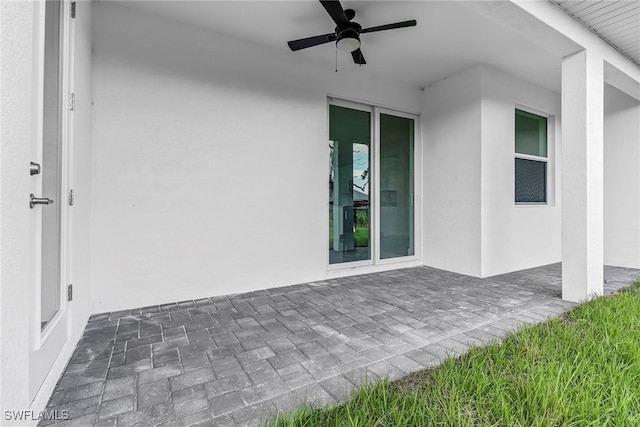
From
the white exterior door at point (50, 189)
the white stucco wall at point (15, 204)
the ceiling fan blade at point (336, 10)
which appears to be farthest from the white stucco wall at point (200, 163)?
the white stucco wall at point (15, 204)

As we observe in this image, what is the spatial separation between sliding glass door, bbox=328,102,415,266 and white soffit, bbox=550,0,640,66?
229 cm

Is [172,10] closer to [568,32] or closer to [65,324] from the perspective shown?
[65,324]

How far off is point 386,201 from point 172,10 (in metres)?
3.48

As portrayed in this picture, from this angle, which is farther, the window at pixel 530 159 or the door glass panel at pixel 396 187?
the window at pixel 530 159

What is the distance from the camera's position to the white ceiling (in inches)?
111

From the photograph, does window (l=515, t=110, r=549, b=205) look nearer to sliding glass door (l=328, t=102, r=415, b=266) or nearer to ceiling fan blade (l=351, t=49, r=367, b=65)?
sliding glass door (l=328, t=102, r=415, b=266)

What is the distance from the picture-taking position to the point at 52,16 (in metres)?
1.72

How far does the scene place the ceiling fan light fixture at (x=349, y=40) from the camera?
8.99ft

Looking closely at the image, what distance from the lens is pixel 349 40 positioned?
2.79m

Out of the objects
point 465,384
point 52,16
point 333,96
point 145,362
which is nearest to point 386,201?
point 333,96

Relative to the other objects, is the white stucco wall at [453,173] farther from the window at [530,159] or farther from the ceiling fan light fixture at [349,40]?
the ceiling fan light fixture at [349,40]

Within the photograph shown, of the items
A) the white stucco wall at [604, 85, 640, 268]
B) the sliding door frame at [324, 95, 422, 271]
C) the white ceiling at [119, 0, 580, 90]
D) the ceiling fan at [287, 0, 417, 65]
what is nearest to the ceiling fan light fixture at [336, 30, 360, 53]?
the ceiling fan at [287, 0, 417, 65]

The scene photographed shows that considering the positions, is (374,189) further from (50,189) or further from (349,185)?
(50,189)

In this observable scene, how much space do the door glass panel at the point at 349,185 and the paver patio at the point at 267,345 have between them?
84 cm
